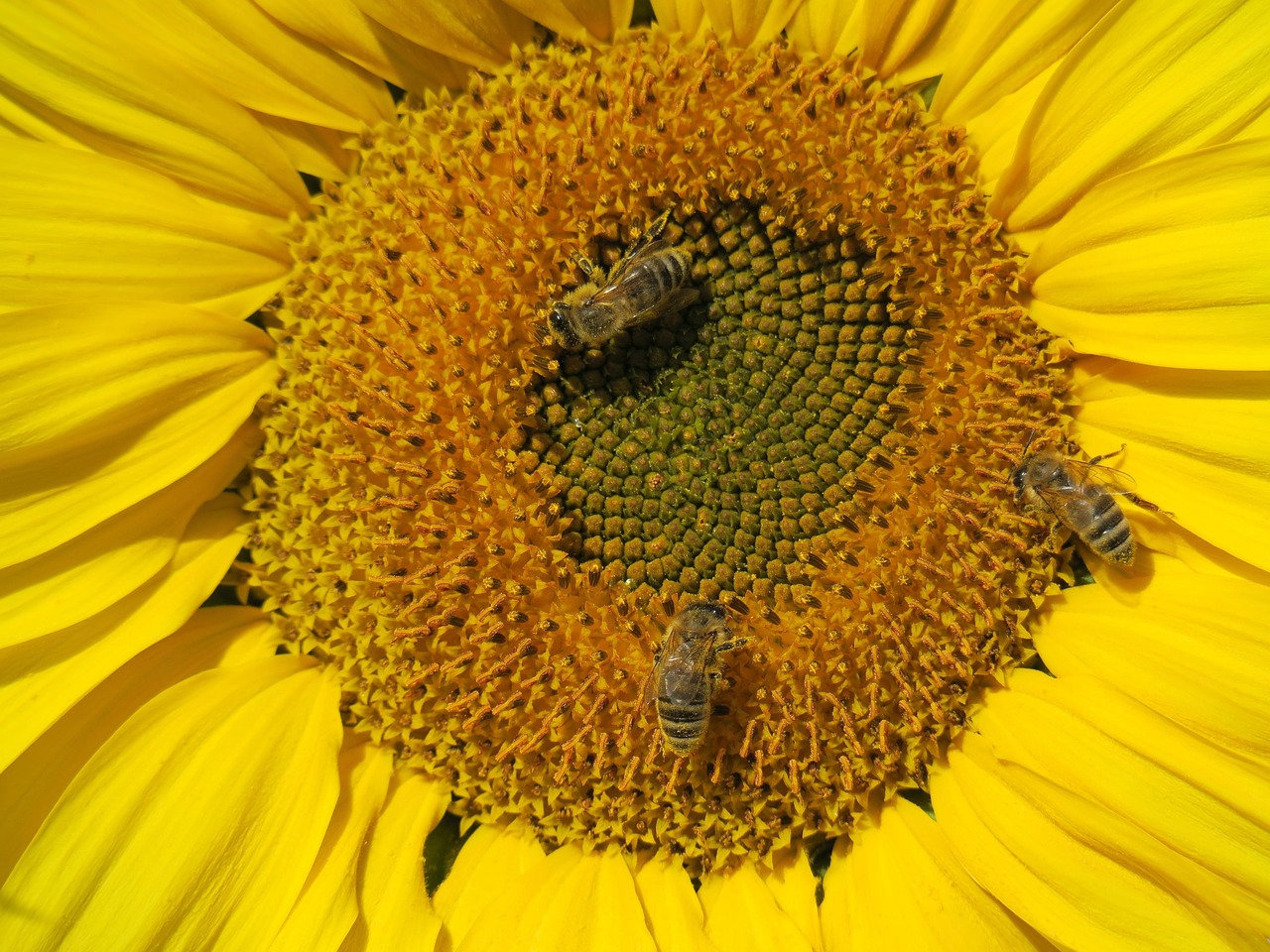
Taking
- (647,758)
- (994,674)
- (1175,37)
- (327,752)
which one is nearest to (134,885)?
(327,752)

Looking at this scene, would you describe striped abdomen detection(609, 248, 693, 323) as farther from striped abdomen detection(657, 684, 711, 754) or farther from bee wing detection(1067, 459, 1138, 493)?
bee wing detection(1067, 459, 1138, 493)

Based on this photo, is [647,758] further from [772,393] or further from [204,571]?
[204,571]

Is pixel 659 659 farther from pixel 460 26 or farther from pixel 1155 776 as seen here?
pixel 460 26

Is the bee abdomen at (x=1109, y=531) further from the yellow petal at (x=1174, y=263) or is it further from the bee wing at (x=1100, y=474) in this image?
the yellow petal at (x=1174, y=263)

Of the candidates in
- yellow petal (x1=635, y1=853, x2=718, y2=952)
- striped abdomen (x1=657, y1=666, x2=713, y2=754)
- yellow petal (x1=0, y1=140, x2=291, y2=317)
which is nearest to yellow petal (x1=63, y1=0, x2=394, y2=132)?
yellow petal (x1=0, y1=140, x2=291, y2=317)

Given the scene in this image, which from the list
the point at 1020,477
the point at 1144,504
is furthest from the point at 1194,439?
the point at 1020,477
